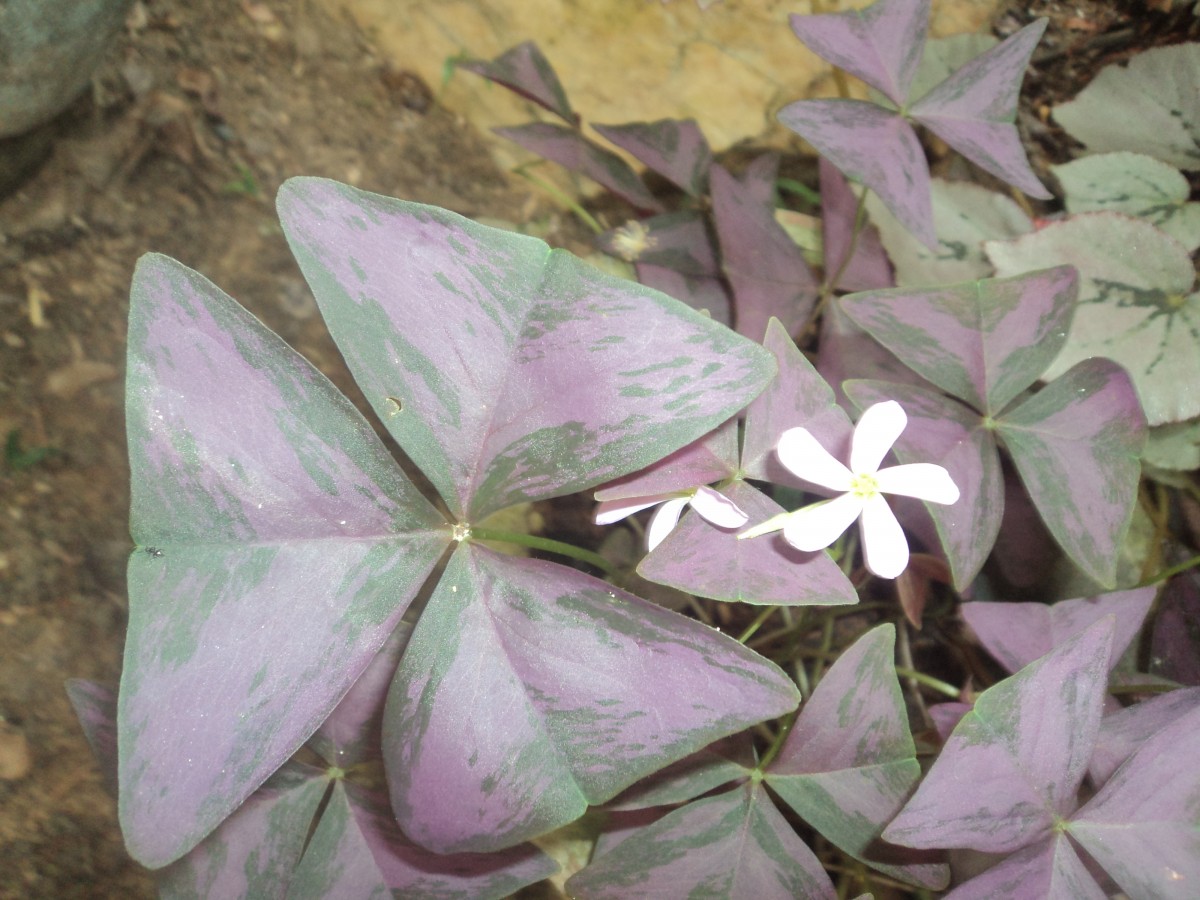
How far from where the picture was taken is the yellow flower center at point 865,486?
2.42 ft

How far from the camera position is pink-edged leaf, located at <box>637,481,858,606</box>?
704 mm

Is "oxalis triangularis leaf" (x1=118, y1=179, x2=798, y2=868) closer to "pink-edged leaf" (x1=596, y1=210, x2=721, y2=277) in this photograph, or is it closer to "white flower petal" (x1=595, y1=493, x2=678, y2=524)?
"white flower petal" (x1=595, y1=493, x2=678, y2=524)

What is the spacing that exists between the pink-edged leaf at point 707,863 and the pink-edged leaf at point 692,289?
0.68m

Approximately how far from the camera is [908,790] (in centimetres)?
83

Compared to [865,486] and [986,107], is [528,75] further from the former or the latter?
[865,486]

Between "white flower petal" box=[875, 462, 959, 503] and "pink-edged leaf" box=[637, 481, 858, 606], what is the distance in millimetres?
93

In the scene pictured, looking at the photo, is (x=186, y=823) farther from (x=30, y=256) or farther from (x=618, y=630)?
(x=30, y=256)

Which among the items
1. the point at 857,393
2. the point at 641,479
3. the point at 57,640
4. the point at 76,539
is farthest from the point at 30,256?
the point at 857,393

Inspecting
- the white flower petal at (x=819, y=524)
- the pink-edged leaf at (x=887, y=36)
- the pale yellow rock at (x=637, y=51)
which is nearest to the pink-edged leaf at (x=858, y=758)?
the white flower petal at (x=819, y=524)

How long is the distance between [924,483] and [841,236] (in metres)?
0.61

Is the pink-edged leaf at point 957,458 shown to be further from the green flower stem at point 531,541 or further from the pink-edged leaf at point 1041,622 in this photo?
the green flower stem at point 531,541

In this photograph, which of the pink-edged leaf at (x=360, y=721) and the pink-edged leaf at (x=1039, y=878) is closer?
the pink-edged leaf at (x=1039, y=878)

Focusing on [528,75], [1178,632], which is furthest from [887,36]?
[1178,632]

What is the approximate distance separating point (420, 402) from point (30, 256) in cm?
97
